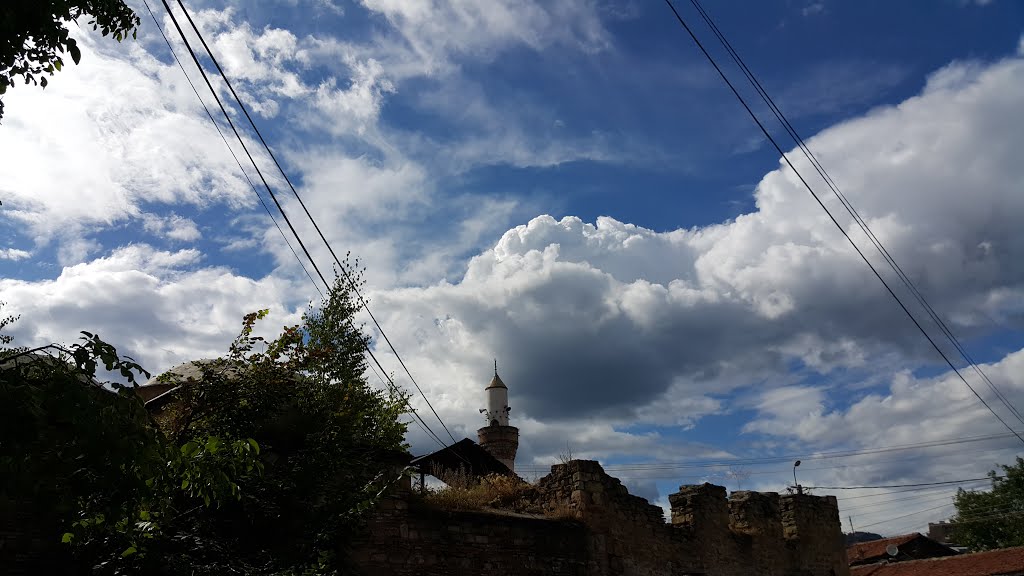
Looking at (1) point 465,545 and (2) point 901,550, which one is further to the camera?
(2) point 901,550

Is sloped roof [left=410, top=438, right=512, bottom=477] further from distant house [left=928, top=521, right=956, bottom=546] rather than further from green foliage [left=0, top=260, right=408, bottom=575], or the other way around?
distant house [left=928, top=521, right=956, bottom=546]

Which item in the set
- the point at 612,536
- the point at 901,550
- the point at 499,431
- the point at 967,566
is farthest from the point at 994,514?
the point at 612,536

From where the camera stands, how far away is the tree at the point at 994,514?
45.8m

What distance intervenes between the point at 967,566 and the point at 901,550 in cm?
1028

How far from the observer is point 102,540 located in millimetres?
8297

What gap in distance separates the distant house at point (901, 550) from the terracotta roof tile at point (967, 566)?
5727 mm

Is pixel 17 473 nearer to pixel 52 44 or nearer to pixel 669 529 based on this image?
pixel 52 44

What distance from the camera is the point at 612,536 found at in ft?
46.5

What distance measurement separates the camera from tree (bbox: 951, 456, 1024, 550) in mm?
45750

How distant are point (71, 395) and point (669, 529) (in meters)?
13.8

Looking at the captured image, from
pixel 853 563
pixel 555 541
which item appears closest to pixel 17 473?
pixel 555 541

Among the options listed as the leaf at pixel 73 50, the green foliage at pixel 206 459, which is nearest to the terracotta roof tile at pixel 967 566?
the green foliage at pixel 206 459

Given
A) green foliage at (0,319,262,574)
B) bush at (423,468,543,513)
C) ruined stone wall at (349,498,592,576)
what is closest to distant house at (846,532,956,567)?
bush at (423,468,543,513)

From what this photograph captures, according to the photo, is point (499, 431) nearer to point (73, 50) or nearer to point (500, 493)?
point (500, 493)
